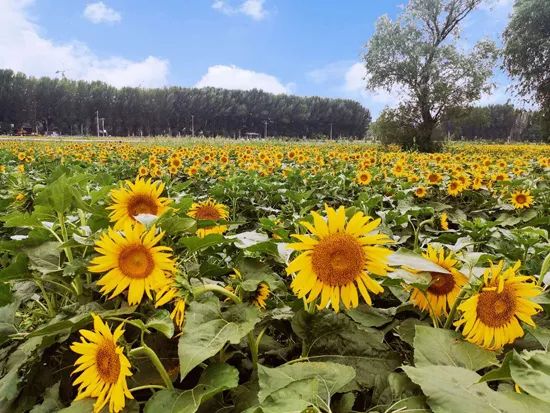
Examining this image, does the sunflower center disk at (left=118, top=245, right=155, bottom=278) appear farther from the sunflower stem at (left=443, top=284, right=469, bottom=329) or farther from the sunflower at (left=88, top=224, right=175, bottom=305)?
the sunflower stem at (left=443, top=284, right=469, bottom=329)

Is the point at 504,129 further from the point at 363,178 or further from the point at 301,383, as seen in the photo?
the point at 301,383

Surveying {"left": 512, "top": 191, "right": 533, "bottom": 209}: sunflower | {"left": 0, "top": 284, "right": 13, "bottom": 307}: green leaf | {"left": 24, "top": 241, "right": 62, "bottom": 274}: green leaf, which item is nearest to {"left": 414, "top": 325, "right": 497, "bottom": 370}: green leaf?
{"left": 24, "top": 241, "right": 62, "bottom": 274}: green leaf

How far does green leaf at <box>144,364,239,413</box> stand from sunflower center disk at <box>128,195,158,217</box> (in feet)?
1.83

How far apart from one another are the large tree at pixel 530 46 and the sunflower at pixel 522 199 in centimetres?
1896

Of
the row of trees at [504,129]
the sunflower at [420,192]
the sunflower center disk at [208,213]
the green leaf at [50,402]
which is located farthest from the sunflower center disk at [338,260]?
the row of trees at [504,129]

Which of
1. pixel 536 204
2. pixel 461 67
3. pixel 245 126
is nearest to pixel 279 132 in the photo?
pixel 245 126

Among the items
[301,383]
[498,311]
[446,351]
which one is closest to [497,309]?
[498,311]

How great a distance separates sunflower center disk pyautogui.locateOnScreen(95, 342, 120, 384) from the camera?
851mm

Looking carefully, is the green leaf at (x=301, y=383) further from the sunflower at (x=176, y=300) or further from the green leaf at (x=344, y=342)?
the sunflower at (x=176, y=300)

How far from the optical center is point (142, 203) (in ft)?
4.35

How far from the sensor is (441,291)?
1076 millimetres

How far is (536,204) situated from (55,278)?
12.8 ft

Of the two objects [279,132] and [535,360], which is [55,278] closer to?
[535,360]

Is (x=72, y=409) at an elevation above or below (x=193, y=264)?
below
